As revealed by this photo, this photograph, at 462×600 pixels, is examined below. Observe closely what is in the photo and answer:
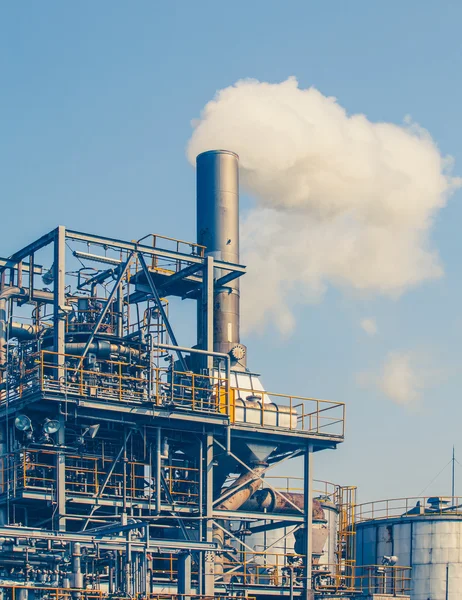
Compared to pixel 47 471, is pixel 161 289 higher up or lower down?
higher up

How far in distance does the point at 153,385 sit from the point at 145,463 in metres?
2.92

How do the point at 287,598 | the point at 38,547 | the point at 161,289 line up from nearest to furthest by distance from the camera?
the point at 38,547
the point at 287,598
the point at 161,289

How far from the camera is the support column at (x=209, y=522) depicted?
1702 inches

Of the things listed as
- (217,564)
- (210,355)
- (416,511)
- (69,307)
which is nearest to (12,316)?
(69,307)

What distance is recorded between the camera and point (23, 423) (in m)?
42.4

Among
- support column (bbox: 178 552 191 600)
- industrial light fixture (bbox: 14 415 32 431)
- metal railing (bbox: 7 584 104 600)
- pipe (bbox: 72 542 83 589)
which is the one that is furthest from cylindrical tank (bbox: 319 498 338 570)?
metal railing (bbox: 7 584 104 600)

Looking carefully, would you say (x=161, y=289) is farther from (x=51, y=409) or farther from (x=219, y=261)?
(x=51, y=409)

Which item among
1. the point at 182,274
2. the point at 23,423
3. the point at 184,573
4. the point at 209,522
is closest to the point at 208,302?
the point at 182,274

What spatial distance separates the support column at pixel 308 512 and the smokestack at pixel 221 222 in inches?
231

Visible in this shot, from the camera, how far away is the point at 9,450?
44.0 m

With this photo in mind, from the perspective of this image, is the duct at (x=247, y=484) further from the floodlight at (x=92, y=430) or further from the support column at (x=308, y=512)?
the floodlight at (x=92, y=430)

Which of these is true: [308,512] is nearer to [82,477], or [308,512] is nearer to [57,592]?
[82,477]

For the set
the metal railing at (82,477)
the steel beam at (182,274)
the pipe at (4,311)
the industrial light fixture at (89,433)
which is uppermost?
the steel beam at (182,274)

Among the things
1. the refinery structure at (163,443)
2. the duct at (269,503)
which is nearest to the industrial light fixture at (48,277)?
the refinery structure at (163,443)
